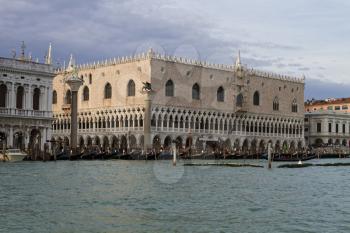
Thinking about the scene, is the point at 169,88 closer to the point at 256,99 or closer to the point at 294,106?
the point at 256,99

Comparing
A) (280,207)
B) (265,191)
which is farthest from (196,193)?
(280,207)

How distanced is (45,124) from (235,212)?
110 feet

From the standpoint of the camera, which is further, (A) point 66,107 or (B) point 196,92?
(A) point 66,107

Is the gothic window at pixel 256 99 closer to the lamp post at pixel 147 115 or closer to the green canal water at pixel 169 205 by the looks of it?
the lamp post at pixel 147 115

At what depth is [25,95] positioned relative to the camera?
157 ft

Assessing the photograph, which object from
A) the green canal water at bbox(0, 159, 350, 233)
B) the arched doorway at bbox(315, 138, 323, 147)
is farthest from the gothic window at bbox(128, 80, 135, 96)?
the green canal water at bbox(0, 159, 350, 233)

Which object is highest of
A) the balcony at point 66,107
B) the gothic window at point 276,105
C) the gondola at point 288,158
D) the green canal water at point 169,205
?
the gothic window at point 276,105

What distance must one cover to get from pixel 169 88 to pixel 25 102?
1712 cm

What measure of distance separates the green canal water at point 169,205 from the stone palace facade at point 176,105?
30.9 meters

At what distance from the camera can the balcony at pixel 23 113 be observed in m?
46.0

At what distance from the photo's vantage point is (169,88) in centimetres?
6128

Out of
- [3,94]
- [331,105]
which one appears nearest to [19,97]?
[3,94]

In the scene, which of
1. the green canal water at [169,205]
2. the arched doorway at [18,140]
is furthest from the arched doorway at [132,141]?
the green canal water at [169,205]

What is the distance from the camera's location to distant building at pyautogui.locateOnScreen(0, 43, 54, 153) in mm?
46375
